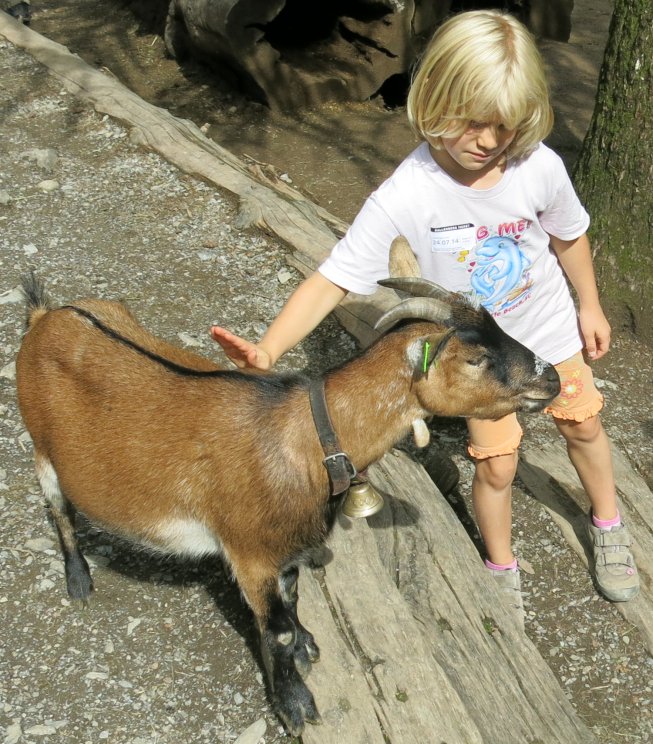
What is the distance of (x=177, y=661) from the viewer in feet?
9.80

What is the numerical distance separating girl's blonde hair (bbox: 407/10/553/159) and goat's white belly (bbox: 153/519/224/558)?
1.36 m

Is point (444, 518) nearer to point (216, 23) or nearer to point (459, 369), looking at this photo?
point (459, 369)

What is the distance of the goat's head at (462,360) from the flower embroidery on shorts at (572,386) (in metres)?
0.51

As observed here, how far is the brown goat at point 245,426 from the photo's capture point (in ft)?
8.11

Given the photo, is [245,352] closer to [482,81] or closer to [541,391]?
[541,391]

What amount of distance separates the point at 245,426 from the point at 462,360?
65cm

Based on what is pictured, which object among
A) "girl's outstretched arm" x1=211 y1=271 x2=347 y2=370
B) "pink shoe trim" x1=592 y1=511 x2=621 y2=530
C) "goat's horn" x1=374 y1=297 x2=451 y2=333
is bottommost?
"pink shoe trim" x1=592 y1=511 x2=621 y2=530

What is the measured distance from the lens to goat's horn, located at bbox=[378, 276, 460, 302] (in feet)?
7.95

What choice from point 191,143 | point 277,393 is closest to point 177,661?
point 277,393

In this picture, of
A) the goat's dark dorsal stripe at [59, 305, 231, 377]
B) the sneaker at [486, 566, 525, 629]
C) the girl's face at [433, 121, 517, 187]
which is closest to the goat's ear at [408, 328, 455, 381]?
the girl's face at [433, 121, 517, 187]

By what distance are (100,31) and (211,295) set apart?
19.0 feet

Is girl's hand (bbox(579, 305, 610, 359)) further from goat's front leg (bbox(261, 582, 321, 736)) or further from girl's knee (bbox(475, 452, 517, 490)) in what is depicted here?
goat's front leg (bbox(261, 582, 321, 736))

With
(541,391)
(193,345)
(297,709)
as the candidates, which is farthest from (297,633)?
(193,345)

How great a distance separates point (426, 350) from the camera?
2.36 metres
